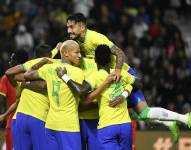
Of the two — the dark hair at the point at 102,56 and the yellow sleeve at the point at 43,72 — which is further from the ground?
the dark hair at the point at 102,56

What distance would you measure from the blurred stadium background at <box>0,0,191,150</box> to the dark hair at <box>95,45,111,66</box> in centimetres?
722

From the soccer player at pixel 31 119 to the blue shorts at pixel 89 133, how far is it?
550mm

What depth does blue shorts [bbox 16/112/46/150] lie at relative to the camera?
1127 centimetres

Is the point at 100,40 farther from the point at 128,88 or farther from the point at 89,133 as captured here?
the point at 89,133

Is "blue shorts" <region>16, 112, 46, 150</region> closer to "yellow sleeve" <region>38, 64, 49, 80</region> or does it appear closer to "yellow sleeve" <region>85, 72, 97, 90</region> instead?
"yellow sleeve" <region>38, 64, 49, 80</region>

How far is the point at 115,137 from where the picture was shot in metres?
10.7

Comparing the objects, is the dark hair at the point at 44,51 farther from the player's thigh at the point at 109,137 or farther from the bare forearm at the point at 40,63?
the player's thigh at the point at 109,137

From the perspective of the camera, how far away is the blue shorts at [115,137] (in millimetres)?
10648

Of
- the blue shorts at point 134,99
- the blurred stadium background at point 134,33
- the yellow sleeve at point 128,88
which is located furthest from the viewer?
the blurred stadium background at point 134,33

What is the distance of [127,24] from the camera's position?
20578 millimetres

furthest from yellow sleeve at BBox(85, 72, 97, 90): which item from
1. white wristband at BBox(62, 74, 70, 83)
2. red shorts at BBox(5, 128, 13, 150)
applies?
red shorts at BBox(5, 128, 13, 150)

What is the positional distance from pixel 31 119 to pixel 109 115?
49.5 inches

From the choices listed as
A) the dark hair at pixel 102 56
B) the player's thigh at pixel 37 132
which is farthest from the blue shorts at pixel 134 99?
the player's thigh at pixel 37 132

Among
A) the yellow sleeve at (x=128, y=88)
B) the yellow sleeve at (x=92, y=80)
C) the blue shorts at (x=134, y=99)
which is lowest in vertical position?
the blue shorts at (x=134, y=99)
